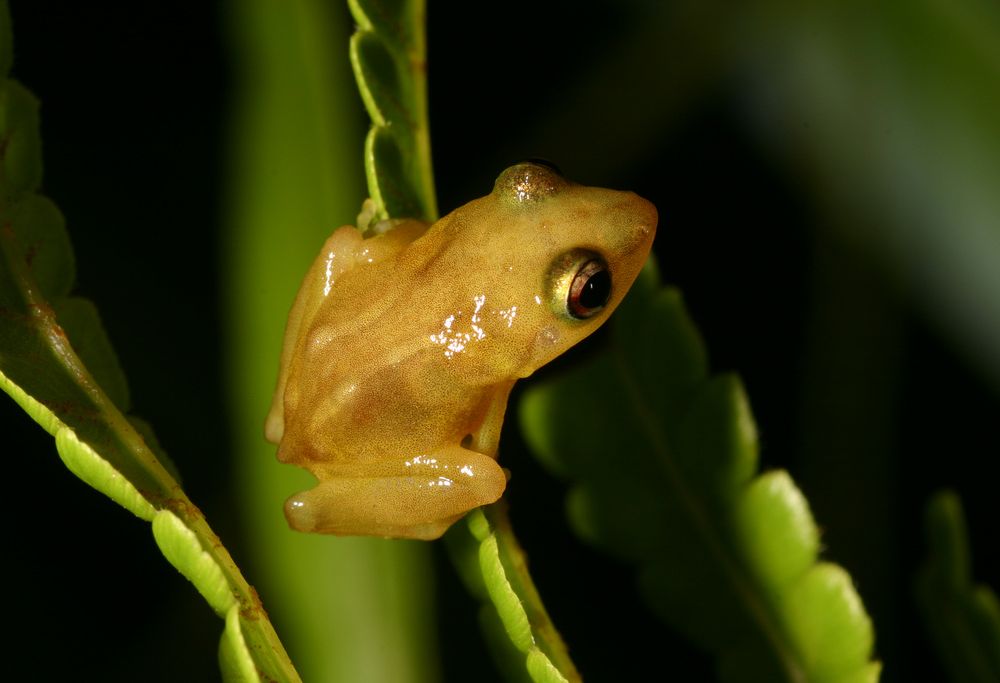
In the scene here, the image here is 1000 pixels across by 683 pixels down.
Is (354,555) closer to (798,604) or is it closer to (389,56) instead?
(798,604)

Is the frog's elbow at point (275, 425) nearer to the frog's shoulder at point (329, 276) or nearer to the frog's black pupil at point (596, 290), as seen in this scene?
the frog's shoulder at point (329, 276)

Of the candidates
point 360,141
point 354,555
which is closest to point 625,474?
point 354,555

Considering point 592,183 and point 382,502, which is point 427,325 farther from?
point 592,183

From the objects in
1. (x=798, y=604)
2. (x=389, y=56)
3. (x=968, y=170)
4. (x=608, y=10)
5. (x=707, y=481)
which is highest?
(x=608, y=10)

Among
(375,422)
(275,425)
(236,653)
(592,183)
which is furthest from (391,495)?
→ (592,183)

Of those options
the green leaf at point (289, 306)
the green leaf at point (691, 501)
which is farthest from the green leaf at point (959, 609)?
the green leaf at point (289, 306)

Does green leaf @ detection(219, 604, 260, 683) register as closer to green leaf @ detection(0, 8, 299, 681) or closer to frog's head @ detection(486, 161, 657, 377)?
green leaf @ detection(0, 8, 299, 681)

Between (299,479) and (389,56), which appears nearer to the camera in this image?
(389,56)
